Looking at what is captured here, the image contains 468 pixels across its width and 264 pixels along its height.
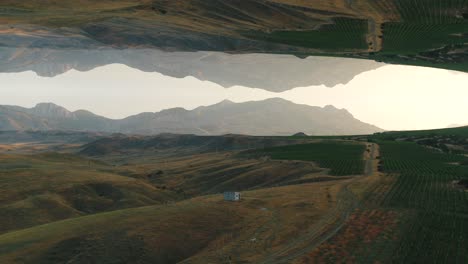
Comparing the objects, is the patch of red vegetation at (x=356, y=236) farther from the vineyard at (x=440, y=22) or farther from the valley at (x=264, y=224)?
the vineyard at (x=440, y=22)

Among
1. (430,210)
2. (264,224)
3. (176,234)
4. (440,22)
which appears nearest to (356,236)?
(264,224)

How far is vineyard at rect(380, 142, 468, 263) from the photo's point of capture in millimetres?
72688

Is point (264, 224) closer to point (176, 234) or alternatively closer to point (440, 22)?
point (176, 234)

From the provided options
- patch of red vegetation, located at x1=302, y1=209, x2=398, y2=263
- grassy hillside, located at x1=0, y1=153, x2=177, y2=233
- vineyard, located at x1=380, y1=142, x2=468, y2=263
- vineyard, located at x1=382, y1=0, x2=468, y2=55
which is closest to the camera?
vineyard, located at x1=380, y1=142, x2=468, y2=263

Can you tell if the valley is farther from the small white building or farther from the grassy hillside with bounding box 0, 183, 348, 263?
the small white building

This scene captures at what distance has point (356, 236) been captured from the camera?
268 feet

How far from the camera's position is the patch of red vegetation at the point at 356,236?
242ft

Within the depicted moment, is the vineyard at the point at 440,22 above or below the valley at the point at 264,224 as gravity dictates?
above

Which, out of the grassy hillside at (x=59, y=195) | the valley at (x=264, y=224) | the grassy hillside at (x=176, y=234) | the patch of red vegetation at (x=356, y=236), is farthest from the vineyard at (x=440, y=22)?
the grassy hillside at (x=59, y=195)

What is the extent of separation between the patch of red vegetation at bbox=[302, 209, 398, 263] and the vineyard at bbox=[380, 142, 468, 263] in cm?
345

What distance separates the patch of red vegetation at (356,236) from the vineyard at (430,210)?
11.3 ft

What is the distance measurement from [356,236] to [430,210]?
2181cm

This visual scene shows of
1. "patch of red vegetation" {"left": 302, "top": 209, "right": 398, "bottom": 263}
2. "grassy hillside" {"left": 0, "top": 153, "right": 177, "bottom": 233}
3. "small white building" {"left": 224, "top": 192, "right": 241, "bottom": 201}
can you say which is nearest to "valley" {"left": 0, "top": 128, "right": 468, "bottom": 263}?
"patch of red vegetation" {"left": 302, "top": 209, "right": 398, "bottom": 263}

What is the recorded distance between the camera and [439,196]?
10512cm
